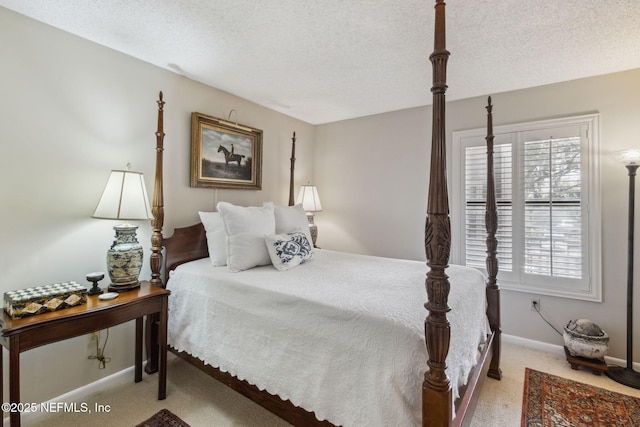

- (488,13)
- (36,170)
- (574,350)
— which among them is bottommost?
(574,350)

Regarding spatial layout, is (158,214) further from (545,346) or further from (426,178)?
(545,346)

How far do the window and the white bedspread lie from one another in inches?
42.7

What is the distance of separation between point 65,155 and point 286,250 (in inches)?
65.6

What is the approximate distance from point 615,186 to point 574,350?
145cm

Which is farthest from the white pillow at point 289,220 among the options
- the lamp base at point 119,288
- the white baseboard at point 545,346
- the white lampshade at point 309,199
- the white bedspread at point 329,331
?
the white baseboard at point 545,346

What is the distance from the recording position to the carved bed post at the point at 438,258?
1124mm

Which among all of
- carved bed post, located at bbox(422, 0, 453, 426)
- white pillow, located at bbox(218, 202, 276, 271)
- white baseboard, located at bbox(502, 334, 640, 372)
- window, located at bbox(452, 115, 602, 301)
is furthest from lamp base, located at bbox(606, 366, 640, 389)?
white pillow, located at bbox(218, 202, 276, 271)

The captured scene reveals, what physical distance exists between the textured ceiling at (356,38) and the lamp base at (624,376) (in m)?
2.48

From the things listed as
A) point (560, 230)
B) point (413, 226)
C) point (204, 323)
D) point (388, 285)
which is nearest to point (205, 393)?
point (204, 323)

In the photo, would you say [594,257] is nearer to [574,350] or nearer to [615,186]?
[615,186]

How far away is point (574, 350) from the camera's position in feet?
8.09

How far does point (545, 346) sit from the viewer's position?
2.80m

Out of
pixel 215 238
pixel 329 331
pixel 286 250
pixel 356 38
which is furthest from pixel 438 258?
pixel 215 238

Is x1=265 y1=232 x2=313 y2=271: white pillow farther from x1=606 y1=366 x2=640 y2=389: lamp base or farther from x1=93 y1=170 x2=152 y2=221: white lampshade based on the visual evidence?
x1=606 y1=366 x2=640 y2=389: lamp base
